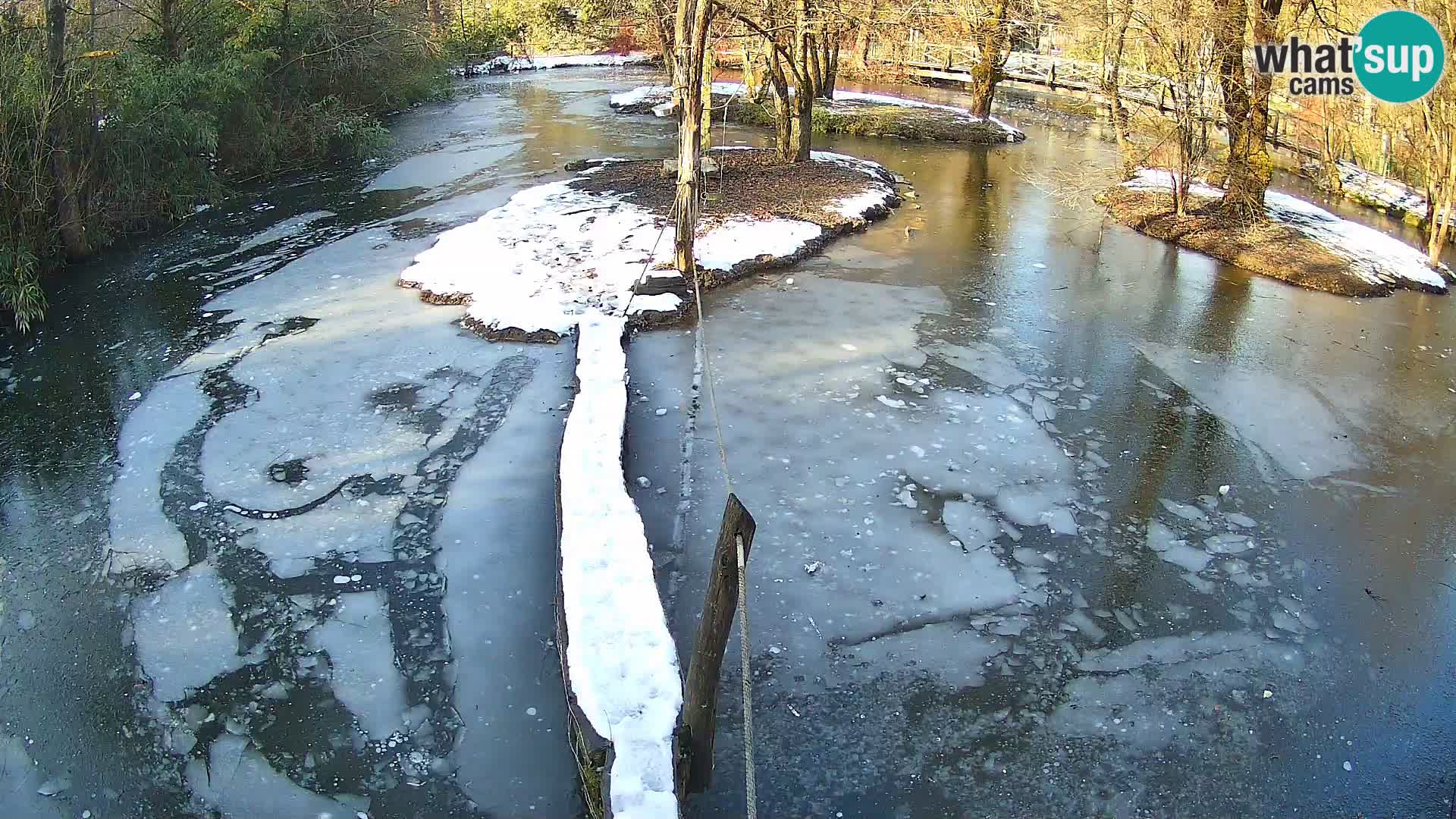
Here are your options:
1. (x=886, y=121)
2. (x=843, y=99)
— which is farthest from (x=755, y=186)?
(x=843, y=99)

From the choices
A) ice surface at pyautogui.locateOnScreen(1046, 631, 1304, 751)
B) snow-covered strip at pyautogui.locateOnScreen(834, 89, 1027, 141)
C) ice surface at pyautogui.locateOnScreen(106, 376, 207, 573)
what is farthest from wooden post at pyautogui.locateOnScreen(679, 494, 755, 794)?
snow-covered strip at pyautogui.locateOnScreen(834, 89, 1027, 141)

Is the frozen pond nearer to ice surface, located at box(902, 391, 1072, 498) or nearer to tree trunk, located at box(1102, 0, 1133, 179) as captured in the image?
ice surface, located at box(902, 391, 1072, 498)

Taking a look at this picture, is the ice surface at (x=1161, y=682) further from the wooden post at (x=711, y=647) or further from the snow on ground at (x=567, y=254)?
the snow on ground at (x=567, y=254)

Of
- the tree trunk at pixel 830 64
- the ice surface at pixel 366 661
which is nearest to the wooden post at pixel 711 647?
the ice surface at pixel 366 661

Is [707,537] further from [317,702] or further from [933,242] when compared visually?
[933,242]

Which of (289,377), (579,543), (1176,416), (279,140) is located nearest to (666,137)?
(279,140)
